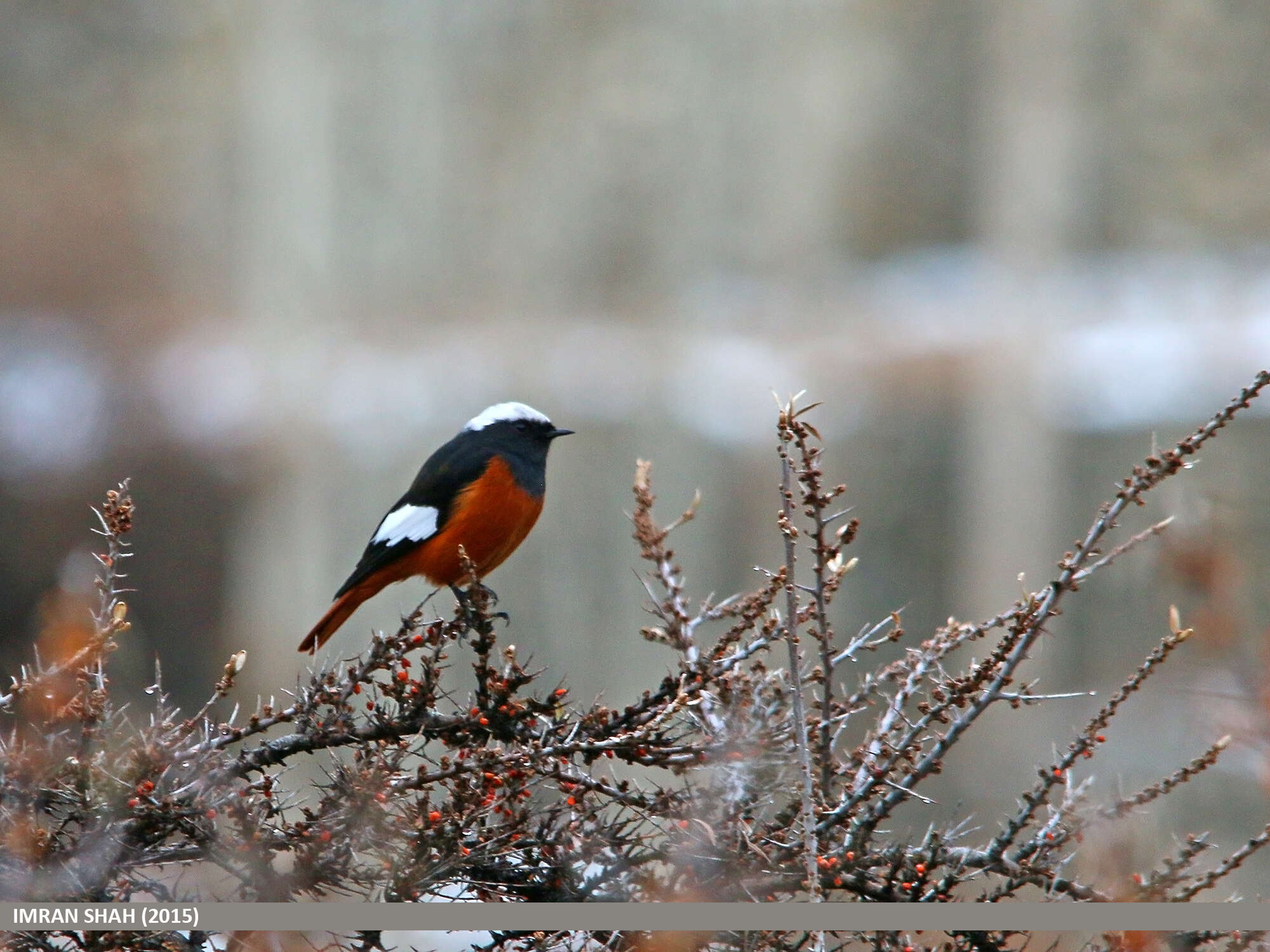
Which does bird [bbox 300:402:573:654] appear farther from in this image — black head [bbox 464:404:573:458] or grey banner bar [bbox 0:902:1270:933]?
grey banner bar [bbox 0:902:1270:933]

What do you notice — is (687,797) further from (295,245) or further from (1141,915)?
(295,245)

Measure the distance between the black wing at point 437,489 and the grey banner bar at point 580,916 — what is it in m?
1.86

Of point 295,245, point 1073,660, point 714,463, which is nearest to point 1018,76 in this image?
point 714,463

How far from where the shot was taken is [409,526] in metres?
3.52

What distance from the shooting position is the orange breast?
347cm

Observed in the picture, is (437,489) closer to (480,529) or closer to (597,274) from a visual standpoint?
(480,529)

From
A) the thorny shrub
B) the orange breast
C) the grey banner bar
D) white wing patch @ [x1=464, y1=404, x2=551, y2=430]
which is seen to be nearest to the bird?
the orange breast

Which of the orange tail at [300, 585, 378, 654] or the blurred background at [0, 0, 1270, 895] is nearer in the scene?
the orange tail at [300, 585, 378, 654]

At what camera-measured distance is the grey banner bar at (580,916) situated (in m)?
1.50

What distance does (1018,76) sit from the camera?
9.28 metres

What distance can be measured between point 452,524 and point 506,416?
0.54m

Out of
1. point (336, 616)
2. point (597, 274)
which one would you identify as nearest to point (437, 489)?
point (336, 616)

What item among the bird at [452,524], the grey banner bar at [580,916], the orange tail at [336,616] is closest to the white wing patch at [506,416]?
the bird at [452,524]

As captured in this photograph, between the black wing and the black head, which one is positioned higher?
the black head
